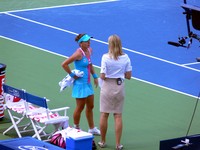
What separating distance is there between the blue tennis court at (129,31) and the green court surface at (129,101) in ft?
2.01

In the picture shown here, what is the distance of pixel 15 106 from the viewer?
1434 cm

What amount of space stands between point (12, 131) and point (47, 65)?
4570 mm

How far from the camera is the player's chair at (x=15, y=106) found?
1394 cm

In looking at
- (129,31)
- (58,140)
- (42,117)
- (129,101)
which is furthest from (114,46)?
(129,31)

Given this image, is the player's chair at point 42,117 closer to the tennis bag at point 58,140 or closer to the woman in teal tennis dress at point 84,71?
the tennis bag at point 58,140

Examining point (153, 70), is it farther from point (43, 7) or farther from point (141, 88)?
point (43, 7)

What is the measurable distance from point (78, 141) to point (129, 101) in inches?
162

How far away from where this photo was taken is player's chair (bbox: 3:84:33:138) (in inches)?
549

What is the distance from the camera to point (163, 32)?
73.6 feet

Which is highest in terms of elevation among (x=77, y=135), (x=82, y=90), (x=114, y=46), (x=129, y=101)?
(x=114, y=46)

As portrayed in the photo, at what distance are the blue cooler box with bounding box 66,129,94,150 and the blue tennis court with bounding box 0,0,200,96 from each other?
5.06m

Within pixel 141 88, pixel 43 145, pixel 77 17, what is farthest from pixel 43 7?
pixel 43 145

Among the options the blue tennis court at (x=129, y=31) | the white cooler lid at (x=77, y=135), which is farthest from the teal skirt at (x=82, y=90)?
the blue tennis court at (x=129, y=31)

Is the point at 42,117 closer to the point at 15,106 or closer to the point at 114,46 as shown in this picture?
the point at 15,106
